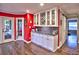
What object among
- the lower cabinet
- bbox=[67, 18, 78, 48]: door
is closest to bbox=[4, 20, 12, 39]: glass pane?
the lower cabinet

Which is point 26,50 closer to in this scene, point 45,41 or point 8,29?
point 45,41

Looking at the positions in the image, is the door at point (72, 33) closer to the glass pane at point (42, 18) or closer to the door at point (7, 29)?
the glass pane at point (42, 18)

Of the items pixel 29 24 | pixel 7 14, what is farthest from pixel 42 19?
pixel 7 14

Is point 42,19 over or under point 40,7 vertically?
under

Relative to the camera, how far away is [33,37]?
210 centimetres

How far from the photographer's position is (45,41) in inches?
79.7

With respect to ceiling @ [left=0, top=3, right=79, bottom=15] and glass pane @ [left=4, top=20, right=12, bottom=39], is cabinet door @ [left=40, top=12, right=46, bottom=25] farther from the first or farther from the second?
glass pane @ [left=4, top=20, right=12, bottom=39]

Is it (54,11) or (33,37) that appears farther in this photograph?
(33,37)

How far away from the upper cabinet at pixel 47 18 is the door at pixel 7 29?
0.47 meters

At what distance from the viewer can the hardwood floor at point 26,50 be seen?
201 centimetres

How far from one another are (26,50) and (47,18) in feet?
2.38
